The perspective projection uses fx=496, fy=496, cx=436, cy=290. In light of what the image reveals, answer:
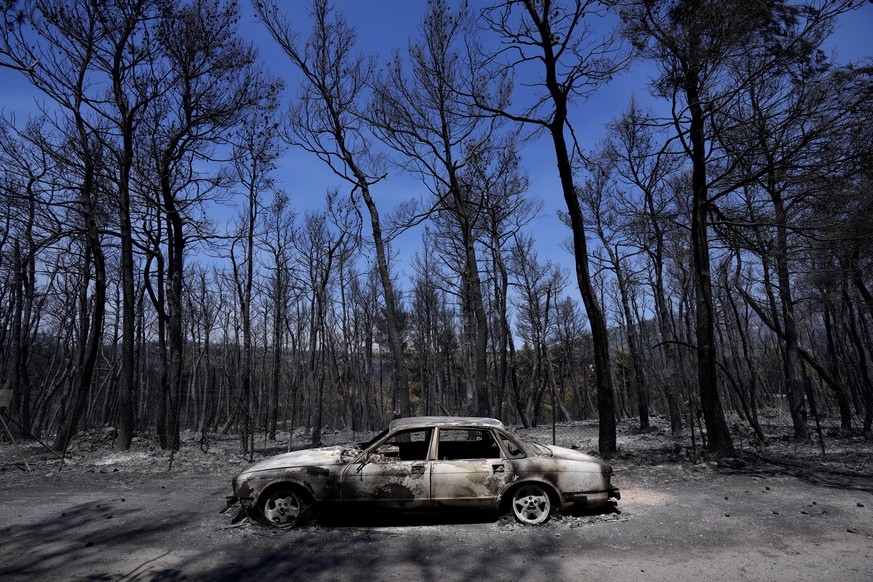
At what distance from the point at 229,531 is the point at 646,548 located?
4.90 metres

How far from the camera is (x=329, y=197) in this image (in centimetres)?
2262

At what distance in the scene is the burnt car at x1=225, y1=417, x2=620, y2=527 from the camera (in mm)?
6199

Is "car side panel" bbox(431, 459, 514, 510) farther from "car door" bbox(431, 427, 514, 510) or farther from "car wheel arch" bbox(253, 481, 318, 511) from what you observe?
"car wheel arch" bbox(253, 481, 318, 511)

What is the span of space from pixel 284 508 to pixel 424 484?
1.77 meters

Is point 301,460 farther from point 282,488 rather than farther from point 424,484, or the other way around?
point 424,484

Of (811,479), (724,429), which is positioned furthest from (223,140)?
(811,479)

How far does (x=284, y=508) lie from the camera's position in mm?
6195

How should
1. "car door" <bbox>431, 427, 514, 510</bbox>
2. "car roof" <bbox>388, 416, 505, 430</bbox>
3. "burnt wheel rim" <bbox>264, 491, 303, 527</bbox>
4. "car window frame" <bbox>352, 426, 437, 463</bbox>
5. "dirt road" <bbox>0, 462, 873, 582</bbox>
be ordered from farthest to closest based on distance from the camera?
"car roof" <bbox>388, 416, 505, 430</bbox> → "car window frame" <bbox>352, 426, 437, 463</bbox> → "car door" <bbox>431, 427, 514, 510</bbox> → "burnt wheel rim" <bbox>264, 491, 303, 527</bbox> → "dirt road" <bbox>0, 462, 873, 582</bbox>

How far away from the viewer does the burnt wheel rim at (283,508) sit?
6143 mm

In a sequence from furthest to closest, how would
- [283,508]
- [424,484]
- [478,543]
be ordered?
[424,484]
[283,508]
[478,543]

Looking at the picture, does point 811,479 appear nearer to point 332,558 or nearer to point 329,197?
point 332,558

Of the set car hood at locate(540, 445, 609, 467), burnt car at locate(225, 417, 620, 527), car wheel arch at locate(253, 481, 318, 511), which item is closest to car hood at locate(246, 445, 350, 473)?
burnt car at locate(225, 417, 620, 527)

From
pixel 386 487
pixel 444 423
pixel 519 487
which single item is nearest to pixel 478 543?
pixel 519 487

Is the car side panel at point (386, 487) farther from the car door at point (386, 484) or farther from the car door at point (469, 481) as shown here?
the car door at point (469, 481)
